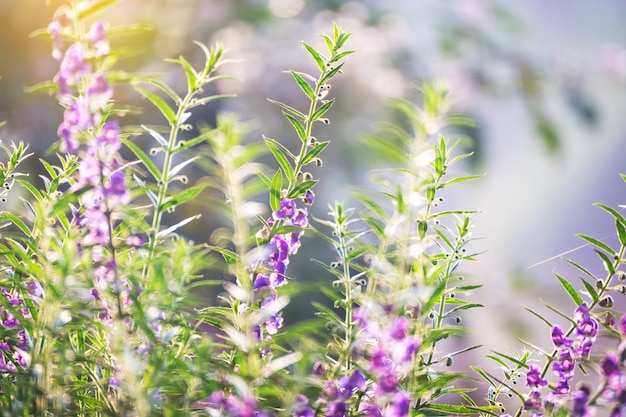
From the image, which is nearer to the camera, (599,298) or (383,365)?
(383,365)

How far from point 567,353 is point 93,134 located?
0.42 meters

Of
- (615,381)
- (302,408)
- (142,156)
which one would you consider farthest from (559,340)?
(142,156)

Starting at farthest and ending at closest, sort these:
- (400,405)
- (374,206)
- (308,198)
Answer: (308,198) < (374,206) < (400,405)

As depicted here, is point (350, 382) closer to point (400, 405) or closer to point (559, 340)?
point (400, 405)

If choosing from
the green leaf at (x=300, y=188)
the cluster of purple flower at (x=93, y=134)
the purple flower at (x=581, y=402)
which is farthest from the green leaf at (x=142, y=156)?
the purple flower at (x=581, y=402)

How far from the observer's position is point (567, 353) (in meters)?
0.58

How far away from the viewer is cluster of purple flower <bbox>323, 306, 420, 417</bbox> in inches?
18.1

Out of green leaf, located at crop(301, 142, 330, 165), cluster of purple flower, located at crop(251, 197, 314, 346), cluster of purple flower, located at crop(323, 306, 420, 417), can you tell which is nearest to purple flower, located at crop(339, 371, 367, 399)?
cluster of purple flower, located at crop(323, 306, 420, 417)

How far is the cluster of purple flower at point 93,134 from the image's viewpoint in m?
0.48

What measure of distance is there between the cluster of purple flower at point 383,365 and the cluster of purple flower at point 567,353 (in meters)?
0.14

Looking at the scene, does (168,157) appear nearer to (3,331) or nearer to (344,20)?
(3,331)

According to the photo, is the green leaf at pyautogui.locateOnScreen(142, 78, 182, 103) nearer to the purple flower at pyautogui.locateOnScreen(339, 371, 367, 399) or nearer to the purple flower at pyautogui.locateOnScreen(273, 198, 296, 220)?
the purple flower at pyautogui.locateOnScreen(273, 198, 296, 220)

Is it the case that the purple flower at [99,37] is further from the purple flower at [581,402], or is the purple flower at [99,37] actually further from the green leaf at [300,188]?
the purple flower at [581,402]

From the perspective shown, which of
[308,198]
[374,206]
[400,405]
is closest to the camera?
[400,405]
